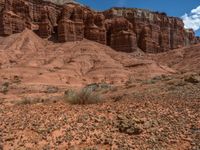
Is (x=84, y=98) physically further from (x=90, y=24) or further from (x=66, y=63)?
(x=90, y=24)

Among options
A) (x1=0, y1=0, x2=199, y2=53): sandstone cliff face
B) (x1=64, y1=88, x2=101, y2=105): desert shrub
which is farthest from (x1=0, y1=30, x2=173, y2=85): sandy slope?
(x1=64, y1=88, x2=101, y2=105): desert shrub

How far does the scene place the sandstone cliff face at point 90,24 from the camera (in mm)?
69188

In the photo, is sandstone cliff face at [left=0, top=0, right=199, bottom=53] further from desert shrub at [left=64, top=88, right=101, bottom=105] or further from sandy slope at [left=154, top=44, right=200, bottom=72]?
desert shrub at [left=64, top=88, right=101, bottom=105]

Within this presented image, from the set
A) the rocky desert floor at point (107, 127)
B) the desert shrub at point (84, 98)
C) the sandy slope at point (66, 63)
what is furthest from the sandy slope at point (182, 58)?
the rocky desert floor at point (107, 127)

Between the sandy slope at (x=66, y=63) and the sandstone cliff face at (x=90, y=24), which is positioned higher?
the sandstone cliff face at (x=90, y=24)

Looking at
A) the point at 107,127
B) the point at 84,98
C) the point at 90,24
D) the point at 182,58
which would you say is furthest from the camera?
the point at 90,24

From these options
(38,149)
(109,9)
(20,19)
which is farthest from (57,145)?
(109,9)

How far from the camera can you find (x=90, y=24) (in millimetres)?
74562

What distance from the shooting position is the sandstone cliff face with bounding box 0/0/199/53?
69.2 meters

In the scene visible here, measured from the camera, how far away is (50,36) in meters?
70.2

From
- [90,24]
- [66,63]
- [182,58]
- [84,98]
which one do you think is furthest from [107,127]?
[90,24]

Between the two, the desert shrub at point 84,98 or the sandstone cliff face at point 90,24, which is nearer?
the desert shrub at point 84,98

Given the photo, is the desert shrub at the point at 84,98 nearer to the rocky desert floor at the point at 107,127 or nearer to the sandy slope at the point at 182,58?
the rocky desert floor at the point at 107,127

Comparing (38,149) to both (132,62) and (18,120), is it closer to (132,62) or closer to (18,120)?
(18,120)
